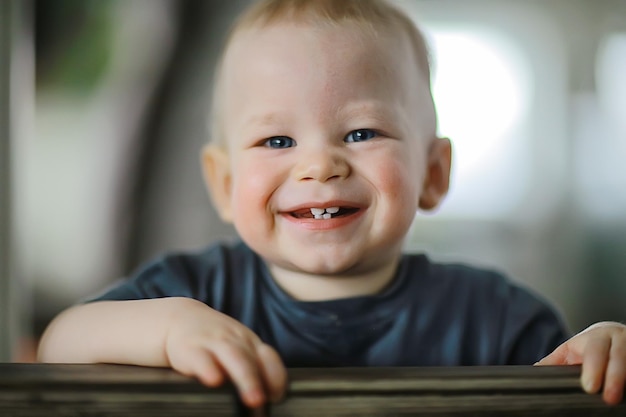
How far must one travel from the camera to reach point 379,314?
2.57 ft

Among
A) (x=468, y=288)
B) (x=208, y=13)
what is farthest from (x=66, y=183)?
(x=468, y=288)

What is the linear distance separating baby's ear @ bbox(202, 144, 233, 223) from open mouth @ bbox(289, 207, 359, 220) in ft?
0.46

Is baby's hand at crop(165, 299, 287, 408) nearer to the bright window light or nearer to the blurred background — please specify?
the blurred background

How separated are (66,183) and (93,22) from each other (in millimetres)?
395

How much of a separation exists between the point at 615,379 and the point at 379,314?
0.35m

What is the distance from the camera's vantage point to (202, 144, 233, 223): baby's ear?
84cm

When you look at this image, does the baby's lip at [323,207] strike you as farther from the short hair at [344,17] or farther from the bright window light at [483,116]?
the bright window light at [483,116]

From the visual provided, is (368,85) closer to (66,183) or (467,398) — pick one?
(467,398)

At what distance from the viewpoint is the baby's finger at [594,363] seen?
44 cm

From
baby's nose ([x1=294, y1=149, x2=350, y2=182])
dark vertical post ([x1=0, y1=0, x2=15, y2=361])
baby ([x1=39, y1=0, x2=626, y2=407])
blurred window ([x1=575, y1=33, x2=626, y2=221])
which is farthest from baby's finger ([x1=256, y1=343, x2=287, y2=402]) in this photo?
blurred window ([x1=575, y1=33, x2=626, y2=221])

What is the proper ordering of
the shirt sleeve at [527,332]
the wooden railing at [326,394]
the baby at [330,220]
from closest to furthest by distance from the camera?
the wooden railing at [326,394]
the baby at [330,220]
the shirt sleeve at [527,332]

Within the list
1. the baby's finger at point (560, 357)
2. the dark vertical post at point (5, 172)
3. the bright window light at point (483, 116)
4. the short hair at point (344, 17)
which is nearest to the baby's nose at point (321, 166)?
the short hair at point (344, 17)

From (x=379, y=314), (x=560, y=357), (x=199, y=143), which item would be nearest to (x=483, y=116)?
(x=199, y=143)

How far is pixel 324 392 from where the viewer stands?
0.41 m
